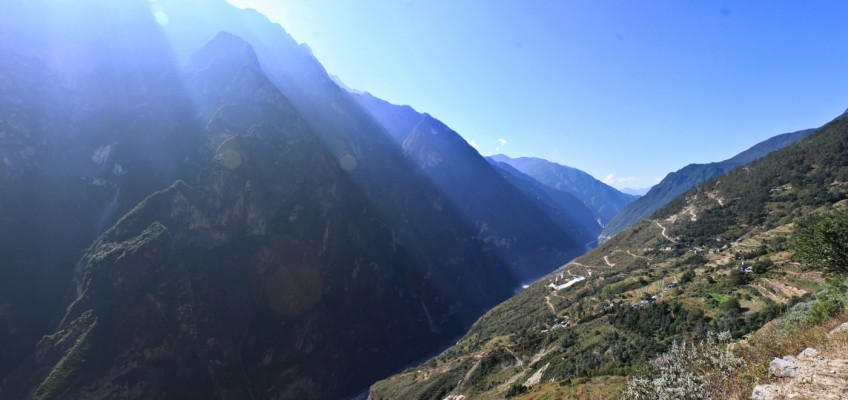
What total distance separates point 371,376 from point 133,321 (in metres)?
90.8

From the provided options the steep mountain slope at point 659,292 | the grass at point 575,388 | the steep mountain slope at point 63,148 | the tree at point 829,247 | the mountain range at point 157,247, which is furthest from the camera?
the steep mountain slope at point 63,148

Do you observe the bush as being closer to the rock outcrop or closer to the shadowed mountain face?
the rock outcrop

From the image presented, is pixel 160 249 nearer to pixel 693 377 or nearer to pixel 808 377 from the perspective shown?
pixel 693 377

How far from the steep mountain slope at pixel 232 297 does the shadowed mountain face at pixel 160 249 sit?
1.70 feet

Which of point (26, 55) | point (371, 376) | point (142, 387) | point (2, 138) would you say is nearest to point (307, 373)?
point (371, 376)

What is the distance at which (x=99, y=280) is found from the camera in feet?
419

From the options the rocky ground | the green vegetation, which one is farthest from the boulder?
the green vegetation

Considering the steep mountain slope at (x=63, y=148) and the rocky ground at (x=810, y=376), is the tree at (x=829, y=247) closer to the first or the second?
the rocky ground at (x=810, y=376)

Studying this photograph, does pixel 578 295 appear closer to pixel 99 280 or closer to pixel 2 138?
pixel 99 280

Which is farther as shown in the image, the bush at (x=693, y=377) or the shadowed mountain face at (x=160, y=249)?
the shadowed mountain face at (x=160, y=249)

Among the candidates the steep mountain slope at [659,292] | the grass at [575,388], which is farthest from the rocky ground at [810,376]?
the grass at [575,388]

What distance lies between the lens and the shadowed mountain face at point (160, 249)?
12212 centimetres

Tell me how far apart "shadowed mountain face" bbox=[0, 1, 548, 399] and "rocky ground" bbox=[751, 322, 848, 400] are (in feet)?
495

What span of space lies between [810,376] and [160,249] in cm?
16543
